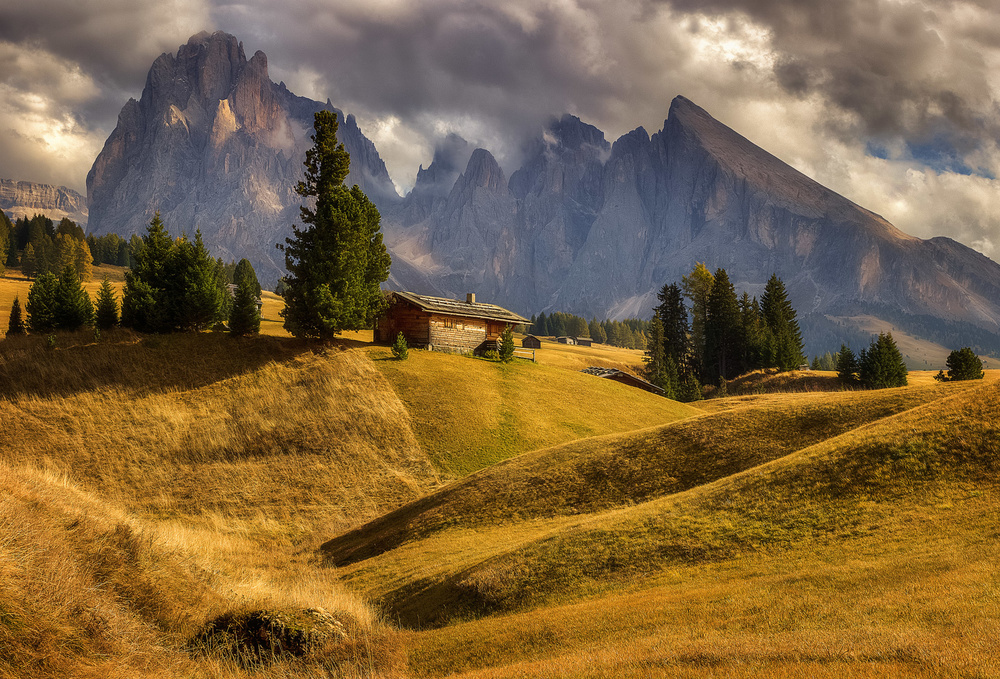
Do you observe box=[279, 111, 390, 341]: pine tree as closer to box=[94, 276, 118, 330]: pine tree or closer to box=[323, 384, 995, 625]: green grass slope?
box=[94, 276, 118, 330]: pine tree

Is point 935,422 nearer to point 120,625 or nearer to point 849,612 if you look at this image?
point 849,612

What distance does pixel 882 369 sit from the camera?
72938 millimetres

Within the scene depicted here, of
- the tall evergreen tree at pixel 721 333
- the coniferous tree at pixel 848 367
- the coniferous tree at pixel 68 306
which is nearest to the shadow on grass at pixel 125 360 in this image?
the coniferous tree at pixel 68 306

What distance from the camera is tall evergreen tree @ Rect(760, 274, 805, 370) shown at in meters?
87.2

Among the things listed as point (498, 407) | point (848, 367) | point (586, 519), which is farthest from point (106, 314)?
point (848, 367)

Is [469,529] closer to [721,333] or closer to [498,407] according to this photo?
[498,407]

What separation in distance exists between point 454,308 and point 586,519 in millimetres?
37159

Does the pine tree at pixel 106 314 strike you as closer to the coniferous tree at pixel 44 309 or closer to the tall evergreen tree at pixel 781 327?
the coniferous tree at pixel 44 309

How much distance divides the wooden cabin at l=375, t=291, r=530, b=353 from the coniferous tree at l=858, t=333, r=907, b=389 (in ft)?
168

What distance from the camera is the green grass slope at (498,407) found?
127 feet

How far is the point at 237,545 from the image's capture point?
83.7 ft

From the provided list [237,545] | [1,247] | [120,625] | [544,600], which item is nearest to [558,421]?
[237,545]

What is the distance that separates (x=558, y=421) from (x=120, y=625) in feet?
114

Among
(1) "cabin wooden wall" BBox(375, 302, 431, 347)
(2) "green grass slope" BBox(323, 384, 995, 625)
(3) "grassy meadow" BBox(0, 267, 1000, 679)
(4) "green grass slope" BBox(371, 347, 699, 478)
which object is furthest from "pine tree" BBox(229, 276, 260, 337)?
(2) "green grass slope" BBox(323, 384, 995, 625)
